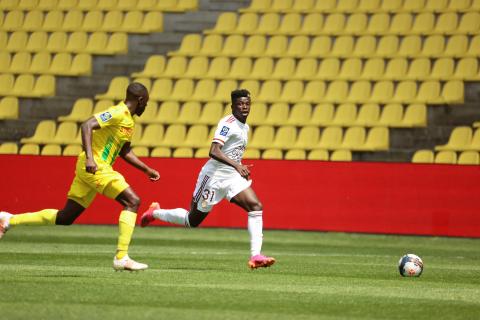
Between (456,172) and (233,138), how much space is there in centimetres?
782

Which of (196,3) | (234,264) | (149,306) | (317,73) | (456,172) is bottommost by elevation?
(149,306)

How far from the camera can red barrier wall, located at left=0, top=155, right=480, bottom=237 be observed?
20.0 metres

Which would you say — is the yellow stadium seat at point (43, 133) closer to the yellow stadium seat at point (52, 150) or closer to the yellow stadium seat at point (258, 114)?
the yellow stadium seat at point (52, 150)

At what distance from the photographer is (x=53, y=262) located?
13.2 m

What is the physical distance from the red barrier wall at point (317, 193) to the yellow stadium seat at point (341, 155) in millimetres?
1503

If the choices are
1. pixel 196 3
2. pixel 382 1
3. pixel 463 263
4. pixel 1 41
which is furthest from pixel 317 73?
pixel 463 263

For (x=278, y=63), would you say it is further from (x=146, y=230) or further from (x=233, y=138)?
(x=233, y=138)

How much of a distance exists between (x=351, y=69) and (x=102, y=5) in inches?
274

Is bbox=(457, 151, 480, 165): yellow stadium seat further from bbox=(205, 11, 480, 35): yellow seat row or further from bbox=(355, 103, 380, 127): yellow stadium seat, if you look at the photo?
bbox=(205, 11, 480, 35): yellow seat row

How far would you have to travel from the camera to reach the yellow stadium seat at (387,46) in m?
24.0

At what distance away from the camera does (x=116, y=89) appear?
2519cm

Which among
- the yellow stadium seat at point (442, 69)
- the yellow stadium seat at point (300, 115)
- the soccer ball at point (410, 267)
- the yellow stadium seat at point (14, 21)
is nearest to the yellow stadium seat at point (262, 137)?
the yellow stadium seat at point (300, 115)

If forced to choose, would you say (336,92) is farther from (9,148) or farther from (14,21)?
(14,21)

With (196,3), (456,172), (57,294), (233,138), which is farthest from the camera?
(196,3)
